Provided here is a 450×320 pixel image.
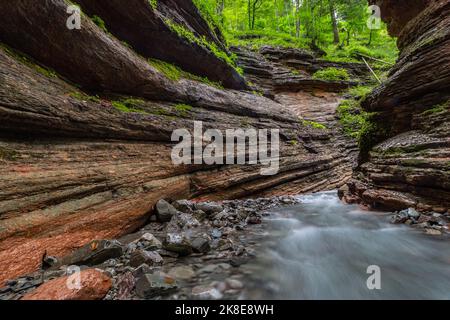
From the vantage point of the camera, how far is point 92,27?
5805mm

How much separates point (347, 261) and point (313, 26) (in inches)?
989

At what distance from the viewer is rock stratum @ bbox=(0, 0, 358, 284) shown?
3781 mm

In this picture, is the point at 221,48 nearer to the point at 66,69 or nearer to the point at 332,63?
the point at 66,69

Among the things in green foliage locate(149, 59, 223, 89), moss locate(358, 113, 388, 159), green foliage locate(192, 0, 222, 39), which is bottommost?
moss locate(358, 113, 388, 159)

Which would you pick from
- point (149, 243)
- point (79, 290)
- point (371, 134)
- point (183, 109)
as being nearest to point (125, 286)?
point (79, 290)

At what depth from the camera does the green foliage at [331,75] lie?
17.9m

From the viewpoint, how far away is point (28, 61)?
488 centimetres

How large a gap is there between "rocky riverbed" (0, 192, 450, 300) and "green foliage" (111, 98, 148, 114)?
272cm

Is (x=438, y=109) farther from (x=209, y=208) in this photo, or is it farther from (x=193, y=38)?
(x=193, y=38)

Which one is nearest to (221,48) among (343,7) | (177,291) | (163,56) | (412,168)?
(163,56)

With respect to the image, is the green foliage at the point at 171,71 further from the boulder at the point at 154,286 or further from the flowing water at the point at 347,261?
the boulder at the point at 154,286

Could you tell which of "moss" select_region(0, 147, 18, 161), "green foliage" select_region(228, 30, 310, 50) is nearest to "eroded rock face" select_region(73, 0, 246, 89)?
"moss" select_region(0, 147, 18, 161)

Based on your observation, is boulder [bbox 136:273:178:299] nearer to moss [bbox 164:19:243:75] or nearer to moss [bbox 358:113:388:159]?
moss [bbox 358:113:388:159]

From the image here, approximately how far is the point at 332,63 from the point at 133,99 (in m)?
19.0
